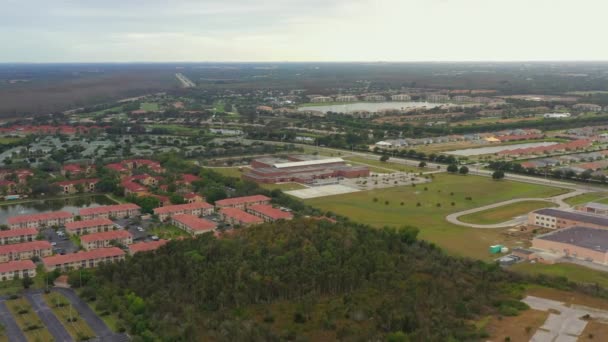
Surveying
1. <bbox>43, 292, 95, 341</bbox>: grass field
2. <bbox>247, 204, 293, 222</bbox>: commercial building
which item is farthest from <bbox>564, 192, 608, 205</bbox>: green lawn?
<bbox>43, 292, 95, 341</bbox>: grass field

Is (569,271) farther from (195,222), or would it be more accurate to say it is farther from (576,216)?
(195,222)

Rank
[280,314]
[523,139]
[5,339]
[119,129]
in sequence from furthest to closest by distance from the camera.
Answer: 1. [119,129]
2. [523,139]
3. [280,314]
4. [5,339]

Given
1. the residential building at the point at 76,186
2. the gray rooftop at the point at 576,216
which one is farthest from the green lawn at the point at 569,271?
the residential building at the point at 76,186

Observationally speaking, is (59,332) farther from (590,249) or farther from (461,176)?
(461,176)

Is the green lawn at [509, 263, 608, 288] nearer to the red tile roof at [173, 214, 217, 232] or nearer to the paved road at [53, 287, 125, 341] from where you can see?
the red tile roof at [173, 214, 217, 232]

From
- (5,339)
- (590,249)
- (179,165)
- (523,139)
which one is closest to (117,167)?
(179,165)

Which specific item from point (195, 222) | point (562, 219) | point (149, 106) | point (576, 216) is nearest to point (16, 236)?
point (195, 222)

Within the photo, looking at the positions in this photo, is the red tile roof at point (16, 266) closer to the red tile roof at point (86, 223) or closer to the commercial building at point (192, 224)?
the red tile roof at point (86, 223)
